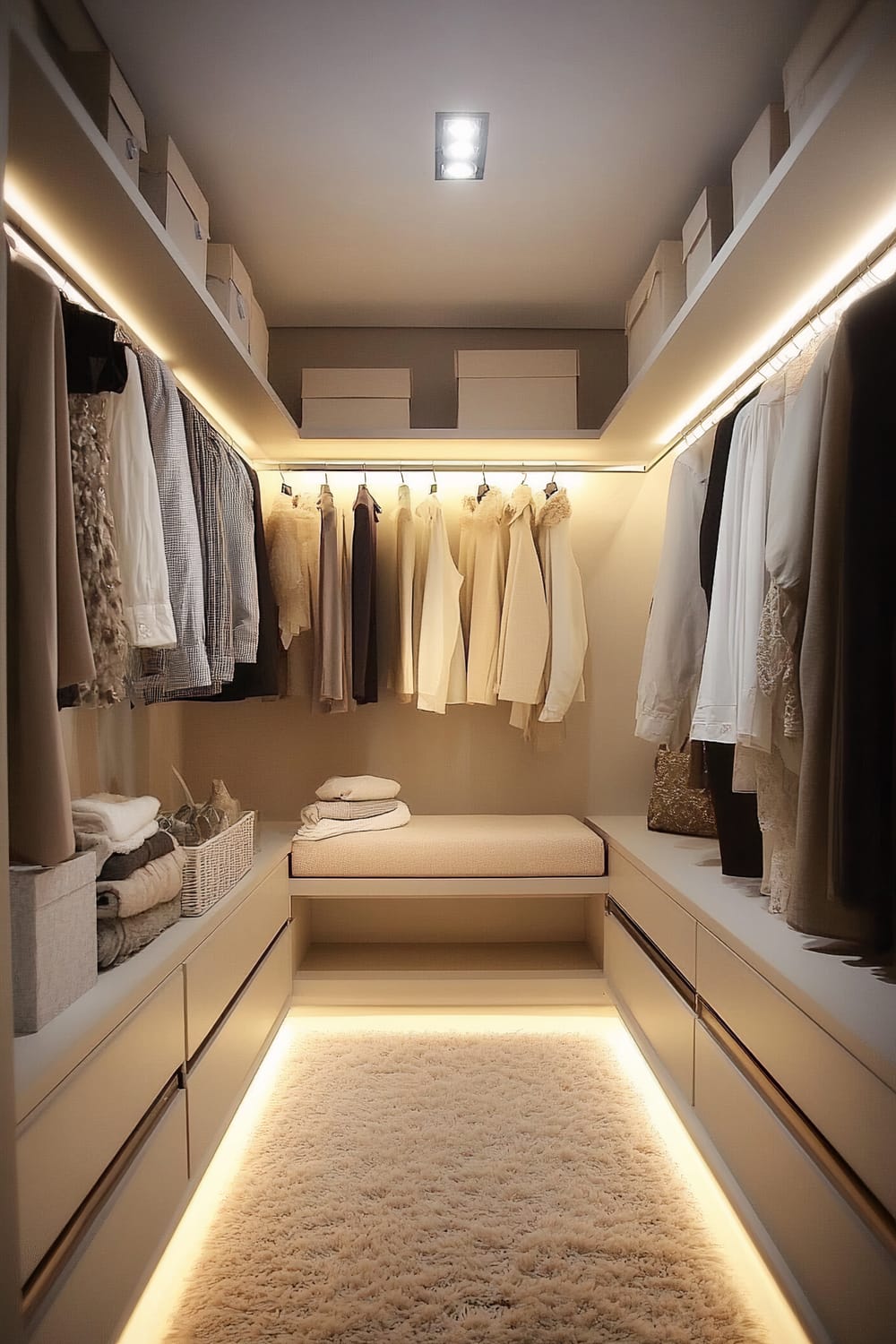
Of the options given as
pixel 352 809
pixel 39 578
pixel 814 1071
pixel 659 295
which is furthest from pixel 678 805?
pixel 39 578

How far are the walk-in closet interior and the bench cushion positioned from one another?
0.05 ft

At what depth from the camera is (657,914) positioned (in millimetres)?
2375

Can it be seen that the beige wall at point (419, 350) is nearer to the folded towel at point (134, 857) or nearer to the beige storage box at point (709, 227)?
the beige storage box at point (709, 227)

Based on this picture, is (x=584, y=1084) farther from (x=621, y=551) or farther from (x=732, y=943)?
(x=621, y=551)

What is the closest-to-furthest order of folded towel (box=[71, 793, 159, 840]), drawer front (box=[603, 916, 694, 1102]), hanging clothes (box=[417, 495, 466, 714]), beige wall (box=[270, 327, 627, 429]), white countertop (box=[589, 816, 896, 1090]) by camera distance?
white countertop (box=[589, 816, 896, 1090]) → folded towel (box=[71, 793, 159, 840]) → drawer front (box=[603, 916, 694, 1102]) → hanging clothes (box=[417, 495, 466, 714]) → beige wall (box=[270, 327, 627, 429])

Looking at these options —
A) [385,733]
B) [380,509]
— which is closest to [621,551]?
[380,509]

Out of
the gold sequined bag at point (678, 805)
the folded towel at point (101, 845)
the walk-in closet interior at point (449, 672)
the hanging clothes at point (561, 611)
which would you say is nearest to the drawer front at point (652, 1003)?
the walk-in closet interior at point (449, 672)

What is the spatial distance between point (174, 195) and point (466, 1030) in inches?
105

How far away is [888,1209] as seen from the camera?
1180 millimetres

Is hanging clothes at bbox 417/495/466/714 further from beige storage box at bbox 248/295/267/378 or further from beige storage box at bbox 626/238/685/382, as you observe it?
beige storage box at bbox 626/238/685/382

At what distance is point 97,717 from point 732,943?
6.01 feet

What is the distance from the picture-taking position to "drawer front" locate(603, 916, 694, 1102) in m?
2.09

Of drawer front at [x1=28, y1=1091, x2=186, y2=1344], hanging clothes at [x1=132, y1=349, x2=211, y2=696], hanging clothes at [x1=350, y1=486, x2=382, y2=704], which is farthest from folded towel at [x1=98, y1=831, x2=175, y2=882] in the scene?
hanging clothes at [x1=350, y1=486, x2=382, y2=704]

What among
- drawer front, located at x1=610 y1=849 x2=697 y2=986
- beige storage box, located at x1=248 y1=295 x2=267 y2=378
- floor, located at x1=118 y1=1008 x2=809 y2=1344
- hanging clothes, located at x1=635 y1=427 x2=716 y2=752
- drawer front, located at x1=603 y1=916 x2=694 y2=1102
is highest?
beige storage box, located at x1=248 y1=295 x2=267 y2=378
